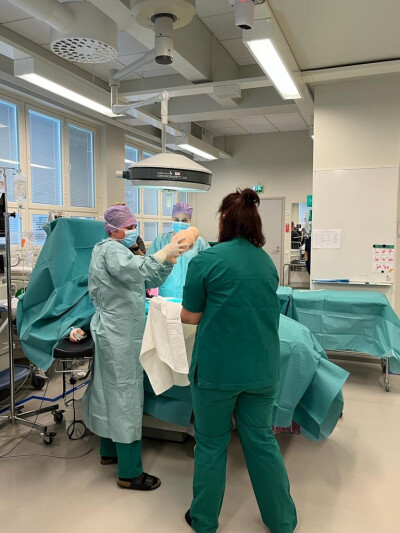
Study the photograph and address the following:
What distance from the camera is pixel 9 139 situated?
4438 mm

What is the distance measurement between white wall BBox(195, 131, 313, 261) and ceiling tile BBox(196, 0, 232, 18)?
4477 mm

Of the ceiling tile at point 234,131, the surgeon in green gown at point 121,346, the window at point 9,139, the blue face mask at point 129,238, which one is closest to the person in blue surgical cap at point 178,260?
the blue face mask at point 129,238

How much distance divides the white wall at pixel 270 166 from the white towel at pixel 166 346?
20.3ft

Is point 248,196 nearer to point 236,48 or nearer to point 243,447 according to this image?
point 243,447

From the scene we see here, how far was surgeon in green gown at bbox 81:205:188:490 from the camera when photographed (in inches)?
84.2

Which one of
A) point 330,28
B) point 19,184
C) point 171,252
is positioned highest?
point 330,28

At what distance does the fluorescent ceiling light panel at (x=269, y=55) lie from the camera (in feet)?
8.93

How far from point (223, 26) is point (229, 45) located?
394 millimetres

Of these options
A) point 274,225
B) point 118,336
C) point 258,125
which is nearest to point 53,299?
point 118,336

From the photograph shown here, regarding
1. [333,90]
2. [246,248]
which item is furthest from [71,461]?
[333,90]

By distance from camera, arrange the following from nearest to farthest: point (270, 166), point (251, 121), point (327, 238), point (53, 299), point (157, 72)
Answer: point (53, 299), point (327, 238), point (157, 72), point (251, 121), point (270, 166)

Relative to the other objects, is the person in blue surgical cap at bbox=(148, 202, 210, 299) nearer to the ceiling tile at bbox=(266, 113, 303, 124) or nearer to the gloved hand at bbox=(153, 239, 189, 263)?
the gloved hand at bbox=(153, 239, 189, 263)

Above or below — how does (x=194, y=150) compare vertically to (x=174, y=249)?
above

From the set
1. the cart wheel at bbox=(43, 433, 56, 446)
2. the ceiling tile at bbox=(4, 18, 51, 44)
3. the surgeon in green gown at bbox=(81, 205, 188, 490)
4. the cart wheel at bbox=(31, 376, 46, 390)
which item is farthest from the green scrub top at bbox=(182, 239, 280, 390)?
the ceiling tile at bbox=(4, 18, 51, 44)
